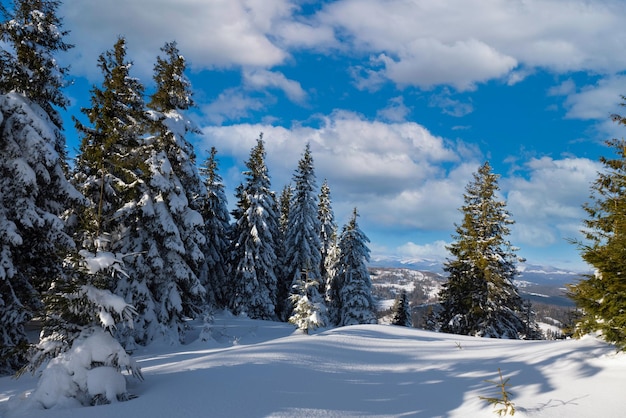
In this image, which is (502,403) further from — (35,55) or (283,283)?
(283,283)

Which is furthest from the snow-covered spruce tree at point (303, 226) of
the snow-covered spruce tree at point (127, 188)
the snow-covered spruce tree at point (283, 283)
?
the snow-covered spruce tree at point (127, 188)

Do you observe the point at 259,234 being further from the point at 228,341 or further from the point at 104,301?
the point at 104,301

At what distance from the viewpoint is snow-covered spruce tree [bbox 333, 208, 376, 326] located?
2958cm

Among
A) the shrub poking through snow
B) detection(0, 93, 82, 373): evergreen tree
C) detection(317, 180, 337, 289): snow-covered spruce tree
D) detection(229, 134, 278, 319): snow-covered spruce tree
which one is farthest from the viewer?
detection(317, 180, 337, 289): snow-covered spruce tree

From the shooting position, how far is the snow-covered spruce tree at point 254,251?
2777cm

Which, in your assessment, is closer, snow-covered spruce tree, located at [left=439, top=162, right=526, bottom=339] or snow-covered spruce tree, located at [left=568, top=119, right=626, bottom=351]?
snow-covered spruce tree, located at [left=568, top=119, right=626, bottom=351]

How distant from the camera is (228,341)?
1880 cm

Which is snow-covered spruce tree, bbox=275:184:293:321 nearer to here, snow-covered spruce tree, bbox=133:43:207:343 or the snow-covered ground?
snow-covered spruce tree, bbox=133:43:207:343

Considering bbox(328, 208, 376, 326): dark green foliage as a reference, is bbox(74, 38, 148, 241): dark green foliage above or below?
above

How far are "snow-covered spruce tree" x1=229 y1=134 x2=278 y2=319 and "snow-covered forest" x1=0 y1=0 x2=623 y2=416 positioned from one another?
0.11m

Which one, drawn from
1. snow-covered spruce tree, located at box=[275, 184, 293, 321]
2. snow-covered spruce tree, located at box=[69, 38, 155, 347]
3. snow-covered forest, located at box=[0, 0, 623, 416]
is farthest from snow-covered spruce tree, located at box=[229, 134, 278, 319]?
snow-covered spruce tree, located at box=[69, 38, 155, 347]

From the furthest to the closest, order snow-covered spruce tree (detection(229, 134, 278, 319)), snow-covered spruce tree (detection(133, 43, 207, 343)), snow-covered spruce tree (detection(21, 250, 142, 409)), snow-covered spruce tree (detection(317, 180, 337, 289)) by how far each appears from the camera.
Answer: snow-covered spruce tree (detection(317, 180, 337, 289))
snow-covered spruce tree (detection(229, 134, 278, 319))
snow-covered spruce tree (detection(133, 43, 207, 343))
snow-covered spruce tree (detection(21, 250, 142, 409))

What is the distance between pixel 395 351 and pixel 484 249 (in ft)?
54.5

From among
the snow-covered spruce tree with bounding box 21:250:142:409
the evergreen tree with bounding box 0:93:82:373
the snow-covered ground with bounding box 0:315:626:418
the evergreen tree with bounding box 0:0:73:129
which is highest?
the evergreen tree with bounding box 0:0:73:129
